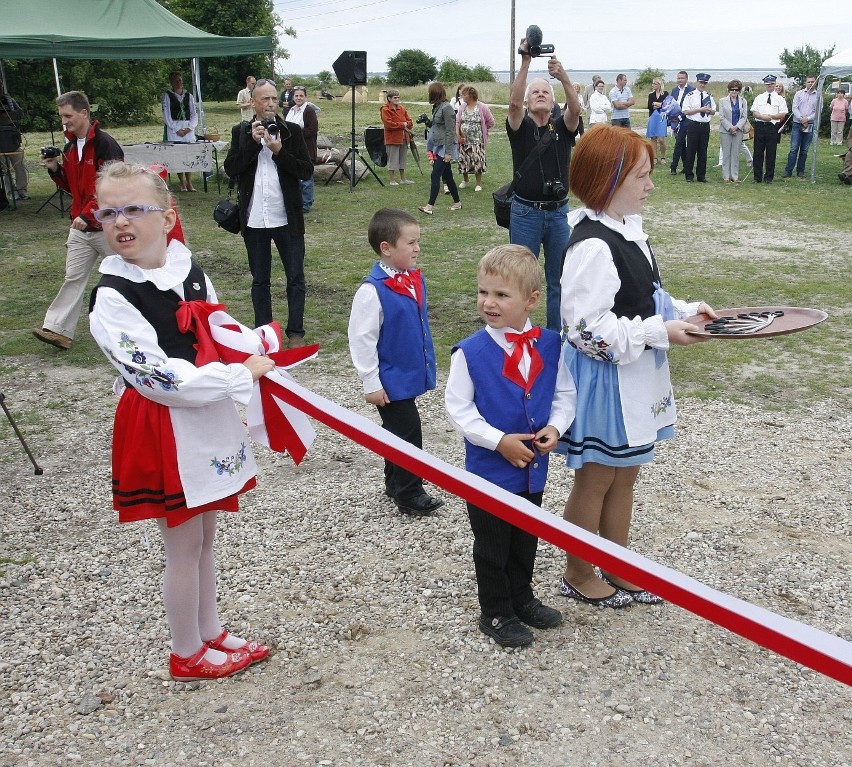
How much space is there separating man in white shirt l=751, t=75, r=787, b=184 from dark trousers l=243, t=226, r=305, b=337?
489 inches

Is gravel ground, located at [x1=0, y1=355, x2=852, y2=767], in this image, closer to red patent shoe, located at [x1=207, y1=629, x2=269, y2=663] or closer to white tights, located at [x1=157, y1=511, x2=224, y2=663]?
red patent shoe, located at [x1=207, y1=629, x2=269, y2=663]

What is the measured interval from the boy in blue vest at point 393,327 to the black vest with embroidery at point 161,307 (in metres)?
1.28

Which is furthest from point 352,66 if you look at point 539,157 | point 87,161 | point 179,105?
point 539,157

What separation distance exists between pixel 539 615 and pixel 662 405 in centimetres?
96

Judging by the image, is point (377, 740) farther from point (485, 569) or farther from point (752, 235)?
point (752, 235)

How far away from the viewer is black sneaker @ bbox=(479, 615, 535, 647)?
329 centimetres

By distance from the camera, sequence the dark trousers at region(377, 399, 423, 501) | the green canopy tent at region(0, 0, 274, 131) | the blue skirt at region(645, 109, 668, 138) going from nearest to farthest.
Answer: the dark trousers at region(377, 399, 423, 501)
the green canopy tent at region(0, 0, 274, 131)
the blue skirt at region(645, 109, 668, 138)

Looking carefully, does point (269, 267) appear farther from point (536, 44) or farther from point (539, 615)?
point (539, 615)

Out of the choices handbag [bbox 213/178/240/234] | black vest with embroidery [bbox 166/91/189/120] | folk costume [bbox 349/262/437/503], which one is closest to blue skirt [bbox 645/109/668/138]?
black vest with embroidery [bbox 166/91/189/120]

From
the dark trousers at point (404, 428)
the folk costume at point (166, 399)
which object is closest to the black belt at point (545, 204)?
the dark trousers at point (404, 428)

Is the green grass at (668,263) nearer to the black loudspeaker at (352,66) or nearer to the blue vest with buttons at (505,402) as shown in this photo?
the black loudspeaker at (352,66)

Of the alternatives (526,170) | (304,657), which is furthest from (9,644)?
(526,170)

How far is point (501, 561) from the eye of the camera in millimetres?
3213

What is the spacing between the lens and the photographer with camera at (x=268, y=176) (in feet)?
21.6
